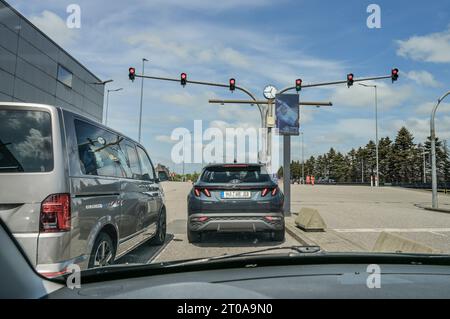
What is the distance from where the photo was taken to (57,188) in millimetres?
3381

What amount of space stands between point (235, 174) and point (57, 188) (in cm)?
424

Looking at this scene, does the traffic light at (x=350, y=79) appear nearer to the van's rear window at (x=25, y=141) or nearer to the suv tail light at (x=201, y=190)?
the suv tail light at (x=201, y=190)

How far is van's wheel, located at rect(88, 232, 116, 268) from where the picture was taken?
156 inches

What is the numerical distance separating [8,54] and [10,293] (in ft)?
72.3

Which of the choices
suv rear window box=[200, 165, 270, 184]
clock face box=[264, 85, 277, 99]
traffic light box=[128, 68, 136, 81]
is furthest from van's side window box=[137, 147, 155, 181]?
traffic light box=[128, 68, 136, 81]

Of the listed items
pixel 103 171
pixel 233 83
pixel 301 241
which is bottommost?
pixel 301 241

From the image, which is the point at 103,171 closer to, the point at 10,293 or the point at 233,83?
the point at 10,293

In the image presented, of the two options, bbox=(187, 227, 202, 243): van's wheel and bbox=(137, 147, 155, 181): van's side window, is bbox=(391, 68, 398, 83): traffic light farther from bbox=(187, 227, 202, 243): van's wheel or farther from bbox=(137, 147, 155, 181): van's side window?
bbox=(137, 147, 155, 181): van's side window

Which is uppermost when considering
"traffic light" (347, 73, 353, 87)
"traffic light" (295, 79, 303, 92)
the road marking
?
"traffic light" (347, 73, 353, 87)

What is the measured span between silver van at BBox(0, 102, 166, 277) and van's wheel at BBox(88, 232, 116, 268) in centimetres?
1

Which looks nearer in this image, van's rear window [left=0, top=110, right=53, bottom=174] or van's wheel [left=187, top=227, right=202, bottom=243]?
van's rear window [left=0, top=110, right=53, bottom=174]

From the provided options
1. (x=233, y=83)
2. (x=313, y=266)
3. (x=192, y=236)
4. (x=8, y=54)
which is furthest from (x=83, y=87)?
(x=313, y=266)

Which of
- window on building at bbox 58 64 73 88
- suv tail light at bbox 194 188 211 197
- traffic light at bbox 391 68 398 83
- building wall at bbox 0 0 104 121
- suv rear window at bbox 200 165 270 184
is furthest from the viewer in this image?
window on building at bbox 58 64 73 88

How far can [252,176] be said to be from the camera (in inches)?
286
